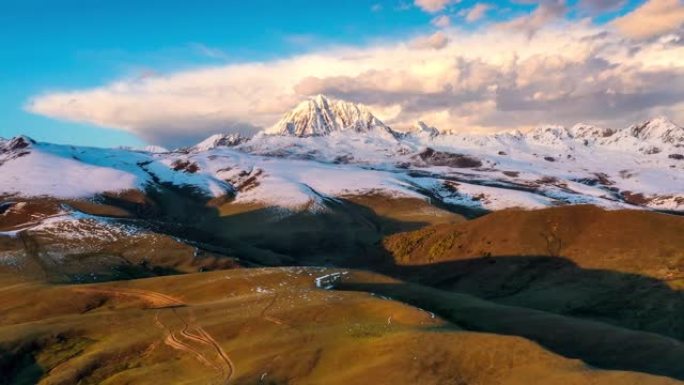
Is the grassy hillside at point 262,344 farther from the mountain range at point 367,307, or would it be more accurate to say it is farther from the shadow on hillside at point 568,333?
the shadow on hillside at point 568,333

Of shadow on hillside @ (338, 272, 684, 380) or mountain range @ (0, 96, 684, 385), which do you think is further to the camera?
shadow on hillside @ (338, 272, 684, 380)

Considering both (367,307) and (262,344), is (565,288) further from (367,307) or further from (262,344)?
(262,344)

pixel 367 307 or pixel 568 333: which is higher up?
pixel 367 307

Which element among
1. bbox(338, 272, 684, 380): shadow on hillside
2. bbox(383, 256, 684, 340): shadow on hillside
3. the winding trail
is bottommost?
bbox(383, 256, 684, 340): shadow on hillside

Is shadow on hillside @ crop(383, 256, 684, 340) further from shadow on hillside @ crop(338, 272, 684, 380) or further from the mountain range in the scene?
shadow on hillside @ crop(338, 272, 684, 380)

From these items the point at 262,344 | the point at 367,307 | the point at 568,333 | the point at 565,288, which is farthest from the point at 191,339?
the point at 565,288

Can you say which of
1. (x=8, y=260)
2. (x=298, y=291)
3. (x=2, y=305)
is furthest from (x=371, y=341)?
(x=8, y=260)

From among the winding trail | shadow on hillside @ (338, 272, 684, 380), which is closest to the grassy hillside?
the winding trail

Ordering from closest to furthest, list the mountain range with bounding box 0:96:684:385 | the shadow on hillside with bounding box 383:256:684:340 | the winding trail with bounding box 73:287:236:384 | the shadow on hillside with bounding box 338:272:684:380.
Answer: the mountain range with bounding box 0:96:684:385 < the winding trail with bounding box 73:287:236:384 < the shadow on hillside with bounding box 338:272:684:380 < the shadow on hillside with bounding box 383:256:684:340

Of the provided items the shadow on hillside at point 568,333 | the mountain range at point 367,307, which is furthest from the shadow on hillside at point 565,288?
the shadow on hillside at point 568,333

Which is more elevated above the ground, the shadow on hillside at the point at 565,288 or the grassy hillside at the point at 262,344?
the grassy hillside at the point at 262,344

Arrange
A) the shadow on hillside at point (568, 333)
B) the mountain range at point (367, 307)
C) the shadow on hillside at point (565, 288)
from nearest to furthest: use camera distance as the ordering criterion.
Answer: the mountain range at point (367, 307)
the shadow on hillside at point (568, 333)
the shadow on hillside at point (565, 288)
